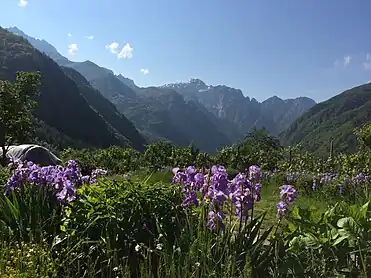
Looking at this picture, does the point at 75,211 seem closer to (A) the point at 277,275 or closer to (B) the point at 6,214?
(B) the point at 6,214

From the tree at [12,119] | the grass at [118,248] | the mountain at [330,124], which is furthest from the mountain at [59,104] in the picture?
the grass at [118,248]

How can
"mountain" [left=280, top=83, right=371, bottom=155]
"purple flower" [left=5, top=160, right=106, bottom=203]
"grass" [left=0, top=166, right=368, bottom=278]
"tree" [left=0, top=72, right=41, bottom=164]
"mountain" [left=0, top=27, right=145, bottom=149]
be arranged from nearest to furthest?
"grass" [left=0, top=166, right=368, bottom=278] → "purple flower" [left=5, top=160, right=106, bottom=203] → "tree" [left=0, top=72, right=41, bottom=164] → "mountain" [left=0, top=27, right=145, bottom=149] → "mountain" [left=280, top=83, right=371, bottom=155]

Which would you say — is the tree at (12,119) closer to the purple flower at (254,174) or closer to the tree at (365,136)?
the purple flower at (254,174)

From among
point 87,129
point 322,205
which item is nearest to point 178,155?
point 322,205

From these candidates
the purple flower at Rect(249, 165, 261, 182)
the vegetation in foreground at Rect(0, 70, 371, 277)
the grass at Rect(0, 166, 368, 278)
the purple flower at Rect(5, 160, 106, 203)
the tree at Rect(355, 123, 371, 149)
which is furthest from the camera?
the tree at Rect(355, 123, 371, 149)

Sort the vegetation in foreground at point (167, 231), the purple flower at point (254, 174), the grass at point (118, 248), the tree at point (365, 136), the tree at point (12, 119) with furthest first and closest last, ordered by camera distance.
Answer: the tree at point (365, 136)
the tree at point (12, 119)
the purple flower at point (254, 174)
the vegetation in foreground at point (167, 231)
the grass at point (118, 248)

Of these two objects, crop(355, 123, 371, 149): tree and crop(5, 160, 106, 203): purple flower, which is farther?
crop(355, 123, 371, 149): tree

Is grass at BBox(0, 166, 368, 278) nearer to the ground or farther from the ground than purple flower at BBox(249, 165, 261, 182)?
nearer to the ground

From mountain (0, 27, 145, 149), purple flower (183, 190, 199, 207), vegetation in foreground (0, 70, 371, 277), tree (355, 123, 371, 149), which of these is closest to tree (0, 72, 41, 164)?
vegetation in foreground (0, 70, 371, 277)

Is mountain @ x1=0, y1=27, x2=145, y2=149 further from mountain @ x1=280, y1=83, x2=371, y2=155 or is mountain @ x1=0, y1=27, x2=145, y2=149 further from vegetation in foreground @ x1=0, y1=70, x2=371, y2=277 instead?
vegetation in foreground @ x1=0, y1=70, x2=371, y2=277

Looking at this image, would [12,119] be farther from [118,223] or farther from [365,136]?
[365,136]

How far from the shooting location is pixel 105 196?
335 centimetres

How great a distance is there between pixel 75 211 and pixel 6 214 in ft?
2.25

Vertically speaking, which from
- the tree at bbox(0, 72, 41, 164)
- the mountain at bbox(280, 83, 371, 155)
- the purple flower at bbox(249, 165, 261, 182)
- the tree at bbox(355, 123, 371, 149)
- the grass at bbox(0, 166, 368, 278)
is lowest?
the mountain at bbox(280, 83, 371, 155)
